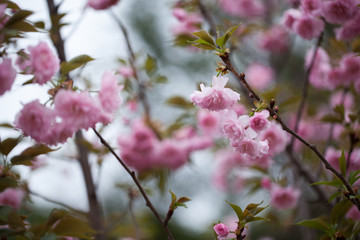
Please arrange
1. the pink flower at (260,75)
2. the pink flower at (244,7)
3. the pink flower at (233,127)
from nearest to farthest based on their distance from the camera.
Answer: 1. the pink flower at (233,127)
2. the pink flower at (260,75)
3. the pink flower at (244,7)

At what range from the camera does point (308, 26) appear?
1.21m

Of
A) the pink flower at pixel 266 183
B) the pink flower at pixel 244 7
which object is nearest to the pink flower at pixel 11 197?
the pink flower at pixel 266 183

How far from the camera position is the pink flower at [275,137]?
1.28m

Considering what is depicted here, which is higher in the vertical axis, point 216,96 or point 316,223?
point 216,96

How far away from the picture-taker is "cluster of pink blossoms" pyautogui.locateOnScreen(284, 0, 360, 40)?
1064mm

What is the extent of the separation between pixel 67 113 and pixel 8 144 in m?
0.24

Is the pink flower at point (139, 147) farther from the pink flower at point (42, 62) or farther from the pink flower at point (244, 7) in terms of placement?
the pink flower at point (244, 7)

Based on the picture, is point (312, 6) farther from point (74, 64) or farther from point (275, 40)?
point (275, 40)

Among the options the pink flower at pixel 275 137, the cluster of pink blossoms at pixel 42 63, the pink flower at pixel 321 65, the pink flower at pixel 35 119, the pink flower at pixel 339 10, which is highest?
the pink flower at pixel 321 65

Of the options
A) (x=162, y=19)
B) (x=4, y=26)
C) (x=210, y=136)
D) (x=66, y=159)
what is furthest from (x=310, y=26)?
(x=162, y=19)

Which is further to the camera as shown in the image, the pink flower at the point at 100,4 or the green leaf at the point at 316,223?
the pink flower at the point at 100,4

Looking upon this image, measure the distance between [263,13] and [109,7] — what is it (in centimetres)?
188

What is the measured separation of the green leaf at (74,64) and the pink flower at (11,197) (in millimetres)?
477

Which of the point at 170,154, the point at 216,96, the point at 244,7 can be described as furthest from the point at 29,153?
the point at 244,7
